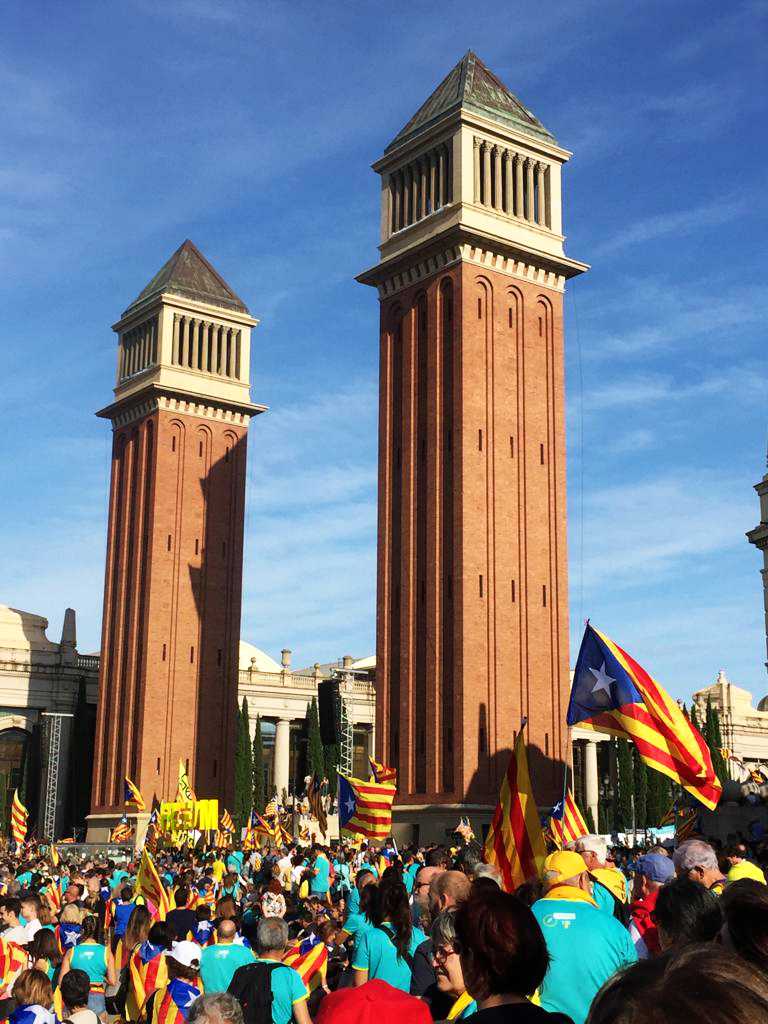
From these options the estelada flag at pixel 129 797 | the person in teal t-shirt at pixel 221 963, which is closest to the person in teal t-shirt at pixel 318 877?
the person in teal t-shirt at pixel 221 963

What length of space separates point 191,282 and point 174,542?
14960 mm

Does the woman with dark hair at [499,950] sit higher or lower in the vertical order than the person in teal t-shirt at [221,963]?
higher

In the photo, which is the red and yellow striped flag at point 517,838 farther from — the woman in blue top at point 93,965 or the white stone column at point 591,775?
the white stone column at point 591,775

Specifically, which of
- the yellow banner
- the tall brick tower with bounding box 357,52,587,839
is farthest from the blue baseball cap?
the tall brick tower with bounding box 357,52,587,839

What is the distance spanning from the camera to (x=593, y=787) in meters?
78.6

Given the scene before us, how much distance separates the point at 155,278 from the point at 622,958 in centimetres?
7107

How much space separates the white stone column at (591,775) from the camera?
7762cm

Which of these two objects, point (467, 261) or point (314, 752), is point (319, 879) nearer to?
point (467, 261)

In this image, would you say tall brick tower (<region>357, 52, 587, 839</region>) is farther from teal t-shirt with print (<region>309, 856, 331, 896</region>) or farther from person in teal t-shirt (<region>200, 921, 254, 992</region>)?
person in teal t-shirt (<region>200, 921, 254, 992</region>)

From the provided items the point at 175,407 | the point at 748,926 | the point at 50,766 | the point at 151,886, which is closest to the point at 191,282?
the point at 175,407

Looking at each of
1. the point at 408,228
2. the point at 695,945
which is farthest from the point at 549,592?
the point at 695,945

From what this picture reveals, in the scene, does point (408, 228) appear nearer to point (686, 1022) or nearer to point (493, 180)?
point (493, 180)

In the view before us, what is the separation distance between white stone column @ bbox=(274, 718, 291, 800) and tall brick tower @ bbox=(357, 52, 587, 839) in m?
28.8

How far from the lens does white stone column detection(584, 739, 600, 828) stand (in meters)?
77.6
